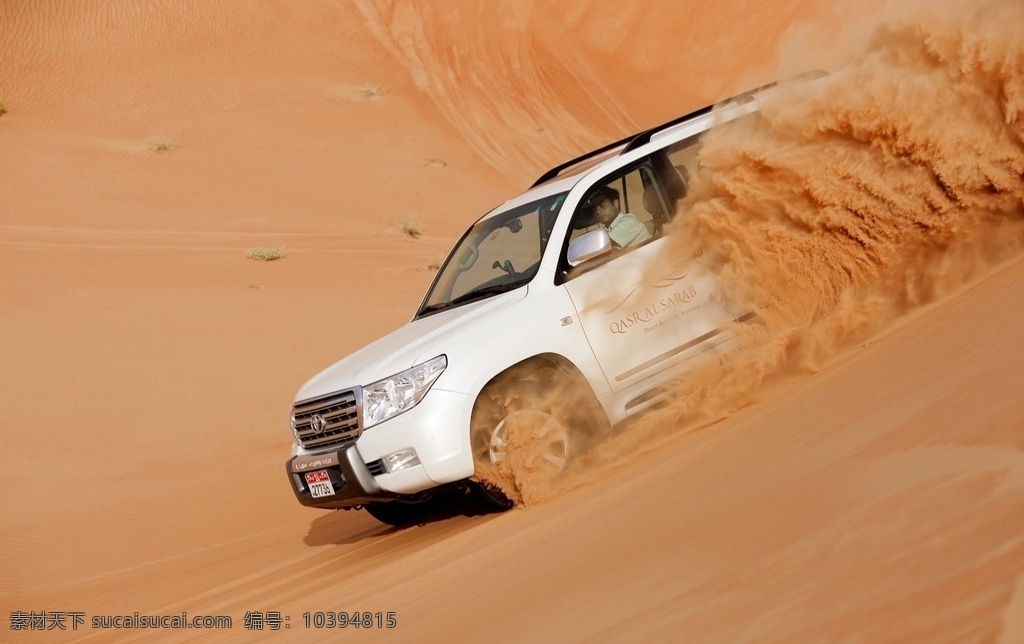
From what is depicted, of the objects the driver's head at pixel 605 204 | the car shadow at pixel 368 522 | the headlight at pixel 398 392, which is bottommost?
the car shadow at pixel 368 522

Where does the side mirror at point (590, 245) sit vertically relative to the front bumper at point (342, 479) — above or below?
above

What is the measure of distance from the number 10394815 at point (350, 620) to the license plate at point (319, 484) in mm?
1264

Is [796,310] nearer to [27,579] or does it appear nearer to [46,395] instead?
[27,579]

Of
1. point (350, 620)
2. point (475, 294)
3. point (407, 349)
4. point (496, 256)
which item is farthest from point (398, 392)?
point (350, 620)

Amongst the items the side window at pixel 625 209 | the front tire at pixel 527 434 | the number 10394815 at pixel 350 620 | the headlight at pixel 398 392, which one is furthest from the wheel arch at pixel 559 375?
the number 10394815 at pixel 350 620

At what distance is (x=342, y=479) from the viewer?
6246 mm

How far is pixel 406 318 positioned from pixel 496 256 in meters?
7.42

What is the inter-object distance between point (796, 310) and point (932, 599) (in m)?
4.05

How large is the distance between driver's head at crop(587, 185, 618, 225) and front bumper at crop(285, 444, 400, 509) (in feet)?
6.70

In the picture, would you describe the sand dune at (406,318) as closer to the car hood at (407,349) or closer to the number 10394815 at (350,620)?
the number 10394815 at (350,620)

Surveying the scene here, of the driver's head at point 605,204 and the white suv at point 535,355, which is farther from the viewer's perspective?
the driver's head at point 605,204

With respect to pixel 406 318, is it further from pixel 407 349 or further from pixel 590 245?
pixel 590 245

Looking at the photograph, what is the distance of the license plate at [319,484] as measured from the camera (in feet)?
20.8

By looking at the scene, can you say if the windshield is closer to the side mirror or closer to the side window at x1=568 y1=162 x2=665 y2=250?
the side window at x1=568 y1=162 x2=665 y2=250
